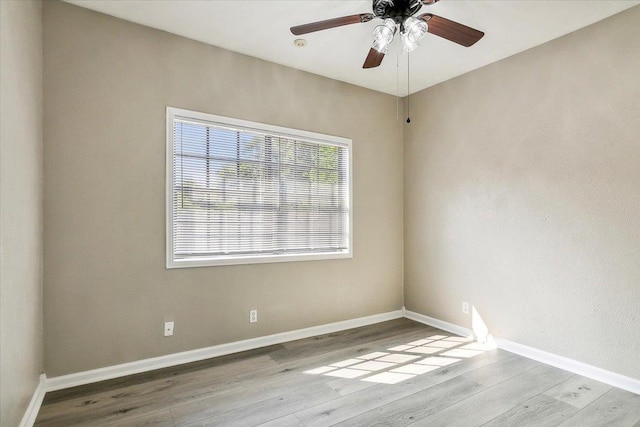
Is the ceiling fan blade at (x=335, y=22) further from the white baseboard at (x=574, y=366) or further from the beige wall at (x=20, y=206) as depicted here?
the white baseboard at (x=574, y=366)

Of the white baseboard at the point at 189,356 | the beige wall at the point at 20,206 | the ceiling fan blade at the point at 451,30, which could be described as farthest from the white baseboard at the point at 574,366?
the beige wall at the point at 20,206

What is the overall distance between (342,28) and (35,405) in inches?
144

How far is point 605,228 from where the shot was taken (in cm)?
272

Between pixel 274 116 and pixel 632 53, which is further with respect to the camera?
pixel 274 116

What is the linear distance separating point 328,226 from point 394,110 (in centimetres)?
186

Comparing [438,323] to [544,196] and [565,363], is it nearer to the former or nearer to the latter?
[565,363]

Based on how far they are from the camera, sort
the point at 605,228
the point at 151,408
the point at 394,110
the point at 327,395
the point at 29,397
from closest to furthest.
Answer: the point at 29,397 < the point at 151,408 < the point at 327,395 < the point at 605,228 < the point at 394,110

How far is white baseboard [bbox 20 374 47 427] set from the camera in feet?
6.89

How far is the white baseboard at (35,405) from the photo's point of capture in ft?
6.89

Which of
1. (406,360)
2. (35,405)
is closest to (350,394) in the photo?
(406,360)

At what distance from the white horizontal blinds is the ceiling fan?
4.81 feet

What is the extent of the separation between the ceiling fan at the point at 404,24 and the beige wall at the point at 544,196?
1382 millimetres

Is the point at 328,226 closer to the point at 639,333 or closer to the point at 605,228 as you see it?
the point at 605,228

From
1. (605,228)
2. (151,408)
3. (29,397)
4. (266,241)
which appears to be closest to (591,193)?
(605,228)
